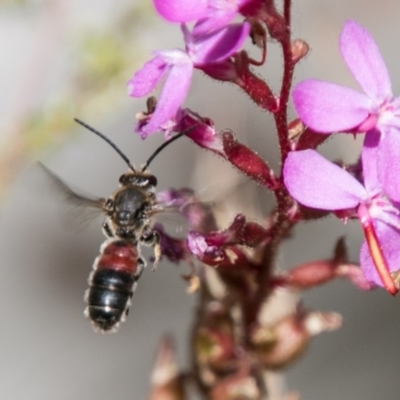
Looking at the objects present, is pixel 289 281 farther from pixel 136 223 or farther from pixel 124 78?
pixel 124 78

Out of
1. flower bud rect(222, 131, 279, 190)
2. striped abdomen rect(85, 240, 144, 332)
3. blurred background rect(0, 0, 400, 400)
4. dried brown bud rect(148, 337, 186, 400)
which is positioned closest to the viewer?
flower bud rect(222, 131, 279, 190)

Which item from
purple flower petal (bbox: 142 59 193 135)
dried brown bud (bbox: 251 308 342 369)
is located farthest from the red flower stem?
dried brown bud (bbox: 251 308 342 369)

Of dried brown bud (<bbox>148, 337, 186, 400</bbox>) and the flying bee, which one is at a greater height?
the flying bee

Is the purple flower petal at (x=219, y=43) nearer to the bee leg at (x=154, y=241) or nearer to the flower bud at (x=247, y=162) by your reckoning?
the flower bud at (x=247, y=162)

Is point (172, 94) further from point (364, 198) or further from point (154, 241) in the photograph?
point (154, 241)

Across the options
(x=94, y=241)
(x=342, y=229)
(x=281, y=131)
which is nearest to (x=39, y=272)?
(x=94, y=241)

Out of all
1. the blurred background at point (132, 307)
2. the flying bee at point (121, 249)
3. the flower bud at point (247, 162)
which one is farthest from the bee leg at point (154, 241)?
the blurred background at point (132, 307)

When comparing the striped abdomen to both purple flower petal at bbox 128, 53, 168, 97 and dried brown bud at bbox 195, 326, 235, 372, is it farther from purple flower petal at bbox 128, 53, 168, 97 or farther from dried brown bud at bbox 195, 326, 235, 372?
purple flower petal at bbox 128, 53, 168, 97

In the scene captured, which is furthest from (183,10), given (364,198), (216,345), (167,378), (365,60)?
(167,378)
